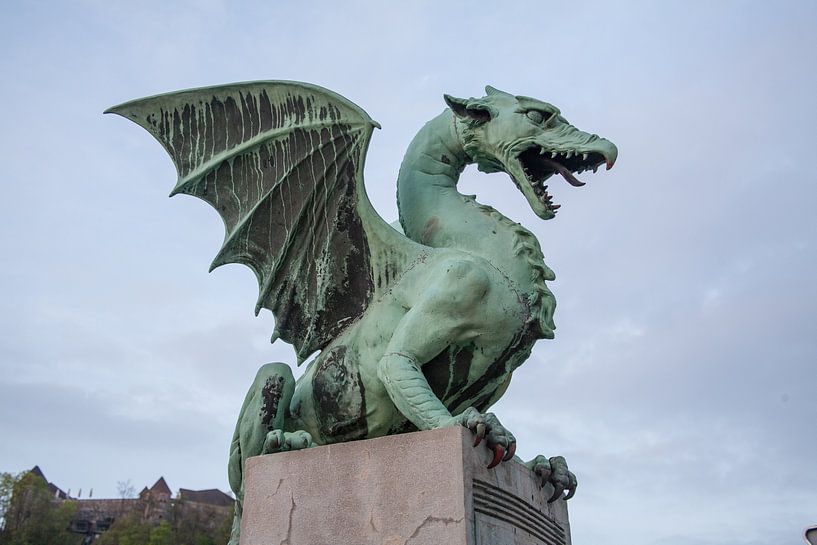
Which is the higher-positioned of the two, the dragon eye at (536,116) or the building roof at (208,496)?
the building roof at (208,496)

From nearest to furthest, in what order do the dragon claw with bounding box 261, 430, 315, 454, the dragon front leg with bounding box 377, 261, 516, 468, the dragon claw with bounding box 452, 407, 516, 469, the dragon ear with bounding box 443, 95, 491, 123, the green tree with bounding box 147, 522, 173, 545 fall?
the dragon claw with bounding box 452, 407, 516, 469 < the dragon front leg with bounding box 377, 261, 516, 468 < the dragon claw with bounding box 261, 430, 315, 454 < the dragon ear with bounding box 443, 95, 491, 123 < the green tree with bounding box 147, 522, 173, 545

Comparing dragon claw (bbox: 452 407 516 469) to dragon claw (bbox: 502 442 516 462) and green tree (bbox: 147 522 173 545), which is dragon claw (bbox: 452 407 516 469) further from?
green tree (bbox: 147 522 173 545)

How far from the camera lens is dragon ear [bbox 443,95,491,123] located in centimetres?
501

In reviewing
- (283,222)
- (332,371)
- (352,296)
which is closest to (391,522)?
(332,371)

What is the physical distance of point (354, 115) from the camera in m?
4.93

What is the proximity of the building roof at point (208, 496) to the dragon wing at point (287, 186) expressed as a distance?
189ft

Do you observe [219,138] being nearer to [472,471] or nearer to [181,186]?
[181,186]

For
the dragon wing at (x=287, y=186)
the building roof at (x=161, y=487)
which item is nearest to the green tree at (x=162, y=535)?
the building roof at (x=161, y=487)

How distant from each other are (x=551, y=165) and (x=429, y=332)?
54.5 inches

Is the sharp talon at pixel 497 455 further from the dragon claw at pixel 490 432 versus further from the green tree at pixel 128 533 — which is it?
the green tree at pixel 128 533

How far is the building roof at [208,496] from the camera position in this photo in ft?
197

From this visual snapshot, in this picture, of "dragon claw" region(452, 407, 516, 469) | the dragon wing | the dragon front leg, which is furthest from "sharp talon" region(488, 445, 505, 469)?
the dragon wing

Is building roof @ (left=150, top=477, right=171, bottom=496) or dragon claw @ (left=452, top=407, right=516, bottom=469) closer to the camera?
dragon claw @ (left=452, top=407, right=516, bottom=469)

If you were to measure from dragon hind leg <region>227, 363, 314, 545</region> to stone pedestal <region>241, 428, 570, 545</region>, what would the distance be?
29 centimetres
